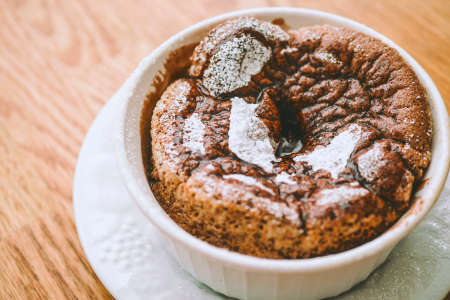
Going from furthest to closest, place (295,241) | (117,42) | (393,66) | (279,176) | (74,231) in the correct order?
A: (117,42)
(74,231)
(393,66)
(279,176)
(295,241)

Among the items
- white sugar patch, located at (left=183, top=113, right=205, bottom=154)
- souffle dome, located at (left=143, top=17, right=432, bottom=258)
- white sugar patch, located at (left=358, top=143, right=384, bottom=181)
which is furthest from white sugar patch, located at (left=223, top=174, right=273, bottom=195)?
white sugar patch, located at (left=358, top=143, right=384, bottom=181)

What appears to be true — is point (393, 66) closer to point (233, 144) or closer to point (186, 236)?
point (233, 144)

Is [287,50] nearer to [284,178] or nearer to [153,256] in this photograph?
[284,178]

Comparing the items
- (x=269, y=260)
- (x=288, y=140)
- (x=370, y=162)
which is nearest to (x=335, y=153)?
(x=370, y=162)

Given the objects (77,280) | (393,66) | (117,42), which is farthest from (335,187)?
(117,42)

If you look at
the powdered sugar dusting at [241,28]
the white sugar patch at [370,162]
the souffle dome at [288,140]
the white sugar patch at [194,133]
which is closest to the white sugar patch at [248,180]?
the souffle dome at [288,140]

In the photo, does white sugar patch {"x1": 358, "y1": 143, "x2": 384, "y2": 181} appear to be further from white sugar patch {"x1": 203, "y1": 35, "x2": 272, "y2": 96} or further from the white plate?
white sugar patch {"x1": 203, "y1": 35, "x2": 272, "y2": 96}
